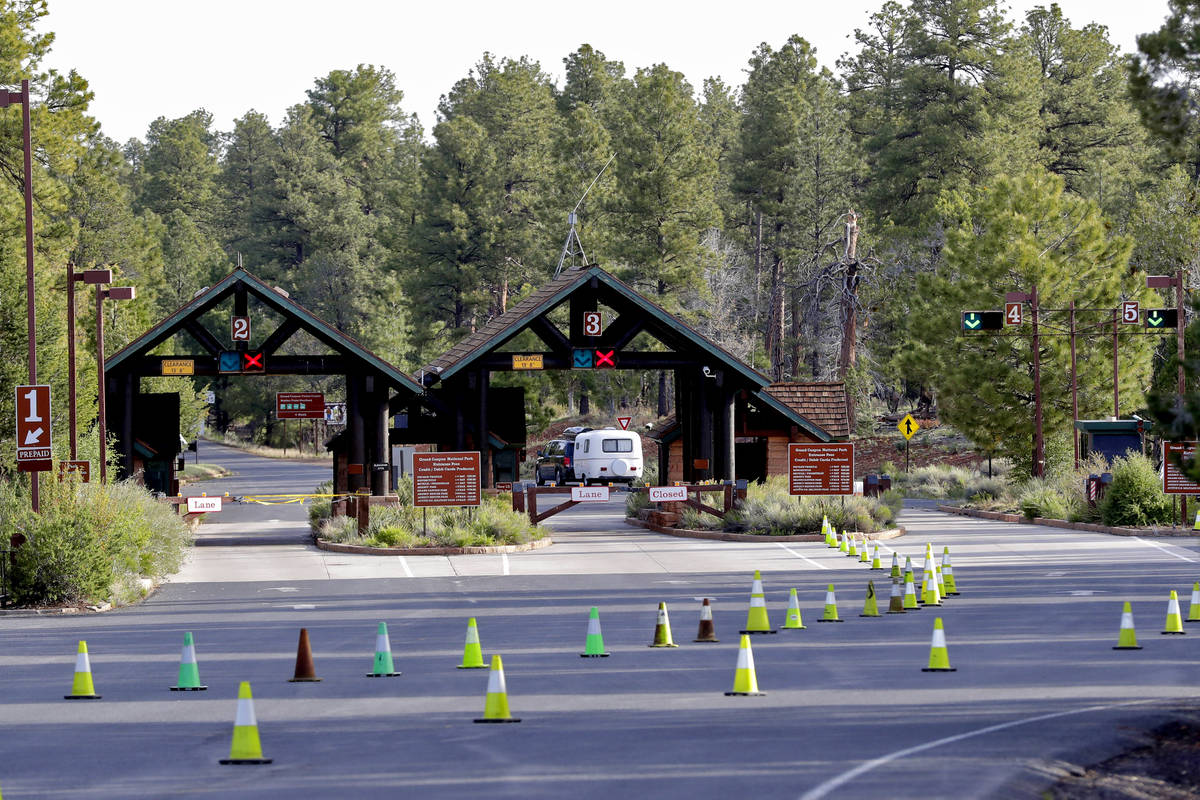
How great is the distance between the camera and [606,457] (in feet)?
185

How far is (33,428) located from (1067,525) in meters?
24.9

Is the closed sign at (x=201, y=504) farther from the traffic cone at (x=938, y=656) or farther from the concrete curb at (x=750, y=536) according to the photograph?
the traffic cone at (x=938, y=656)

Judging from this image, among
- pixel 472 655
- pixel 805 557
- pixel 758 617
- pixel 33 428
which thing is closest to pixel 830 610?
pixel 758 617

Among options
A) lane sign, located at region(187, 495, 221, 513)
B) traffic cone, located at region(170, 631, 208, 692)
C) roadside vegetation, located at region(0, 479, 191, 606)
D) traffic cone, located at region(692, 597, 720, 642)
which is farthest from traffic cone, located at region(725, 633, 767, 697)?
lane sign, located at region(187, 495, 221, 513)

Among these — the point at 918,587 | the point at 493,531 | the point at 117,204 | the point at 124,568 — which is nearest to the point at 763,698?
the point at 918,587

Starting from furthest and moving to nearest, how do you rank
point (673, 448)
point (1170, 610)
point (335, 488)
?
point (673, 448)
point (335, 488)
point (1170, 610)

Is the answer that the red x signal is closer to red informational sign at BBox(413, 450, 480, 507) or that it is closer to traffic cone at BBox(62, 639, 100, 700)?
red informational sign at BBox(413, 450, 480, 507)

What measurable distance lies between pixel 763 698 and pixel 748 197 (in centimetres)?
6918

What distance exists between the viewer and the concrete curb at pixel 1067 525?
3400cm

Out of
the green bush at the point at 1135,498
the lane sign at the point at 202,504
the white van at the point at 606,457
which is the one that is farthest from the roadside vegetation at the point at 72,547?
the white van at the point at 606,457

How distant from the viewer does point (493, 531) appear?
32938 mm

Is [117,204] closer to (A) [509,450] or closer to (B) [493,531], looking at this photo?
(A) [509,450]

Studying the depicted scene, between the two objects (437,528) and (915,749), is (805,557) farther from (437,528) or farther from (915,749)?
(915,749)

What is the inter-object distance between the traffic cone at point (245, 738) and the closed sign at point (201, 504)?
2083 cm
